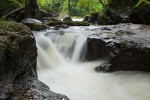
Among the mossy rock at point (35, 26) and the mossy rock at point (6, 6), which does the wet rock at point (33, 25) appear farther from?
the mossy rock at point (6, 6)

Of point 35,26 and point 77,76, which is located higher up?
point 35,26

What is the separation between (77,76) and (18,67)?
2.85m

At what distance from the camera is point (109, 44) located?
7.03 m

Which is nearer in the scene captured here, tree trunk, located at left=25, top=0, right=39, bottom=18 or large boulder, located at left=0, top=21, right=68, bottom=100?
large boulder, located at left=0, top=21, right=68, bottom=100

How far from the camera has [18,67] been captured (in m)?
4.02

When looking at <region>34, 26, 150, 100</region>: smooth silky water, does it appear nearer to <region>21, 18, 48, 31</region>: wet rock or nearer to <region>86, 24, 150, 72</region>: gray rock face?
<region>86, 24, 150, 72</region>: gray rock face

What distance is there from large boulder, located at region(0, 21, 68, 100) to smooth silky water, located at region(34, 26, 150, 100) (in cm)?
115

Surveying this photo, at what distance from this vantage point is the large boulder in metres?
3.52

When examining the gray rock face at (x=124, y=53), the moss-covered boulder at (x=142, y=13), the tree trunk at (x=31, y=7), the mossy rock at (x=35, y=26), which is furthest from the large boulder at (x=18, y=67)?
the moss-covered boulder at (x=142, y=13)

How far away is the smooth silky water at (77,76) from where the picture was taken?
17.5 ft

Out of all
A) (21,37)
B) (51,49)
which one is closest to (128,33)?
(51,49)

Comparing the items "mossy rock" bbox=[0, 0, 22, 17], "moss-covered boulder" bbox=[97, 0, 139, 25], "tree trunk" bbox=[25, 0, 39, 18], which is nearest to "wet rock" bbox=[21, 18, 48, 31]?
"tree trunk" bbox=[25, 0, 39, 18]

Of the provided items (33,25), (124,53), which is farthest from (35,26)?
(124,53)

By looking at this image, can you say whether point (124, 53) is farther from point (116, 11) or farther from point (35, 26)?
point (116, 11)
